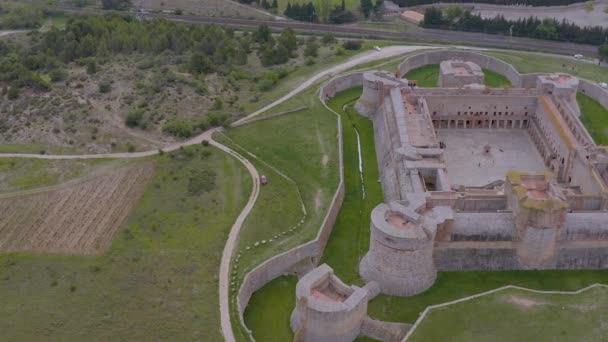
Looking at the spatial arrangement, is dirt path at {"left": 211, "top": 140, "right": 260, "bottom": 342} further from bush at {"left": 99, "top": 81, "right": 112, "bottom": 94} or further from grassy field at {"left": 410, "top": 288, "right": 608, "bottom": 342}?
bush at {"left": 99, "top": 81, "right": 112, "bottom": 94}

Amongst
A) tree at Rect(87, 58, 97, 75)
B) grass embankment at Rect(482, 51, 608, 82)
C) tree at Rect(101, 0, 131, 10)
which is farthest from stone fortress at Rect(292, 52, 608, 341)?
tree at Rect(101, 0, 131, 10)

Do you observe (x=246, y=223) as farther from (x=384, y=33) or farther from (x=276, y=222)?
(x=384, y=33)

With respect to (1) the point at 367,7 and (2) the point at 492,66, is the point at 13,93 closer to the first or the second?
(2) the point at 492,66

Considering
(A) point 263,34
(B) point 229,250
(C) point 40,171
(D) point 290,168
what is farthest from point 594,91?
(C) point 40,171

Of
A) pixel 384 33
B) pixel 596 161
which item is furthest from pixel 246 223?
pixel 384 33

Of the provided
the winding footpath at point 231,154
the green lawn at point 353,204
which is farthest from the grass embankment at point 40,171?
the green lawn at point 353,204

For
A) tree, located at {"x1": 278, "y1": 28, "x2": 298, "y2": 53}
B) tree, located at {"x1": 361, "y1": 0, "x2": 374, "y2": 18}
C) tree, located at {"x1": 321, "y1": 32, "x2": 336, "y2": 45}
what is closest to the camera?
tree, located at {"x1": 278, "y1": 28, "x2": 298, "y2": 53}
